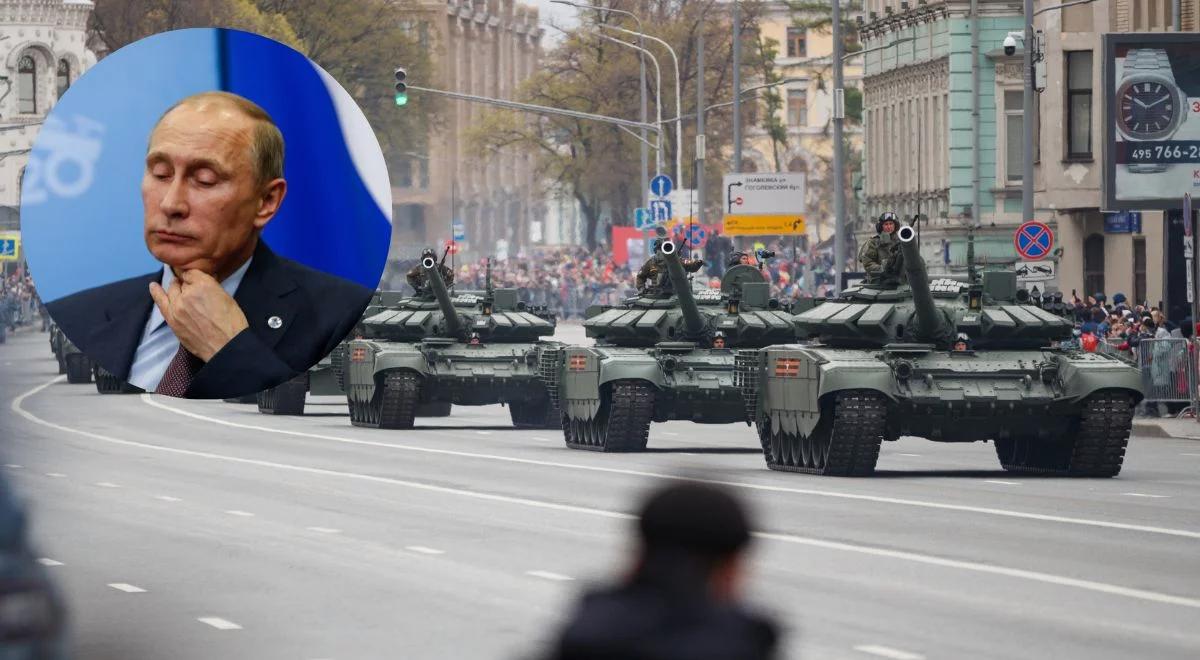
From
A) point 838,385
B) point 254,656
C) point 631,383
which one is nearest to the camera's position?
point 254,656

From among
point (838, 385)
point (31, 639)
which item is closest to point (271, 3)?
point (838, 385)

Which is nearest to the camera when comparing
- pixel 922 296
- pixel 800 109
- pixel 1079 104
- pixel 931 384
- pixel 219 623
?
pixel 219 623

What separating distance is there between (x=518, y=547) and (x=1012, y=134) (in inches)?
1685

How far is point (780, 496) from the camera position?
71.1ft

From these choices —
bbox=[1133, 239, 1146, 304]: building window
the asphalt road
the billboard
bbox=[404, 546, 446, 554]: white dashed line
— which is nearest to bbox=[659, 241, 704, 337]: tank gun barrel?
the asphalt road

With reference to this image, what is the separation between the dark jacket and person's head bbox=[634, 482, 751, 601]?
29 mm

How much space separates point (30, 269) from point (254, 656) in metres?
6.73

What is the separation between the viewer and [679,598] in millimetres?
4344

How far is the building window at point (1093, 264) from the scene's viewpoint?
50781 mm

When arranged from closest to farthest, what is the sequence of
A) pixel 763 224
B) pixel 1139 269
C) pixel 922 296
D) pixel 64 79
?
pixel 64 79
pixel 922 296
pixel 1139 269
pixel 763 224

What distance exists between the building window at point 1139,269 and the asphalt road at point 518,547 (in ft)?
63.8

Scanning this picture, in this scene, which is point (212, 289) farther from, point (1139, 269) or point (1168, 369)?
point (1139, 269)

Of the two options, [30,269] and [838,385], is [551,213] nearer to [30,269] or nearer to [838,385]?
[838,385]

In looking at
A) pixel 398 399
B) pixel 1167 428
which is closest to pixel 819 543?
pixel 1167 428
